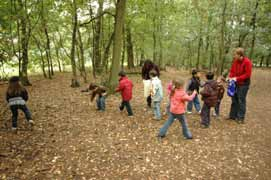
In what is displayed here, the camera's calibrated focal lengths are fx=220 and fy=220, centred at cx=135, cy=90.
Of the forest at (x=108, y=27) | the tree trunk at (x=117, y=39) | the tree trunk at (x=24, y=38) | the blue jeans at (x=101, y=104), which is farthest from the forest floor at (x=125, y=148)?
the tree trunk at (x=24, y=38)

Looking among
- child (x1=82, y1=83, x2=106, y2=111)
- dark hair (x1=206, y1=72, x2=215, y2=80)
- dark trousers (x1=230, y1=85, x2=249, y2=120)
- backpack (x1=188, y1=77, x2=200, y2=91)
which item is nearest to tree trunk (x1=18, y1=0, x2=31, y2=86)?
child (x1=82, y1=83, x2=106, y2=111)

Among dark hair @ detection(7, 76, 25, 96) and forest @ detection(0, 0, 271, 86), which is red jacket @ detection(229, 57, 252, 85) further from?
dark hair @ detection(7, 76, 25, 96)

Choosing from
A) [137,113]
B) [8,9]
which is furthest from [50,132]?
[8,9]

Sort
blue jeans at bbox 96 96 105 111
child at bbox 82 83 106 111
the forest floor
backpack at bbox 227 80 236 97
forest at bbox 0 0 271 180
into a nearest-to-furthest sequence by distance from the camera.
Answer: the forest floor → forest at bbox 0 0 271 180 → backpack at bbox 227 80 236 97 → child at bbox 82 83 106 111 → blue jeans at bbox 96 96 105 111

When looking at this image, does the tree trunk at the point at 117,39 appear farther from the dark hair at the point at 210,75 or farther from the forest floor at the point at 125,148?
the dark hair at the point at 210,75

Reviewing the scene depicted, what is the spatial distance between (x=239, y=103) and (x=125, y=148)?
4.24 metres

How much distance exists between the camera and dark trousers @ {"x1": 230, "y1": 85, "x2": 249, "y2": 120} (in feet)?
23.6

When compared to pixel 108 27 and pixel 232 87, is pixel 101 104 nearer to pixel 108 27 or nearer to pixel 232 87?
pixel 232 87

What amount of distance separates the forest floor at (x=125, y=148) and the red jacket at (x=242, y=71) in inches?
59.6

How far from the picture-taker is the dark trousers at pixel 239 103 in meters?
7.20

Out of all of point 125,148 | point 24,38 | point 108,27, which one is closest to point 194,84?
point 125,148

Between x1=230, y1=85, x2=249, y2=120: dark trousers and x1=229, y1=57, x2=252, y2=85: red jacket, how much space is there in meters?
0.23

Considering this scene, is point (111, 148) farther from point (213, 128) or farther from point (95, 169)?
point (213, 128)

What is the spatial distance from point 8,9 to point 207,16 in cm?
1770
